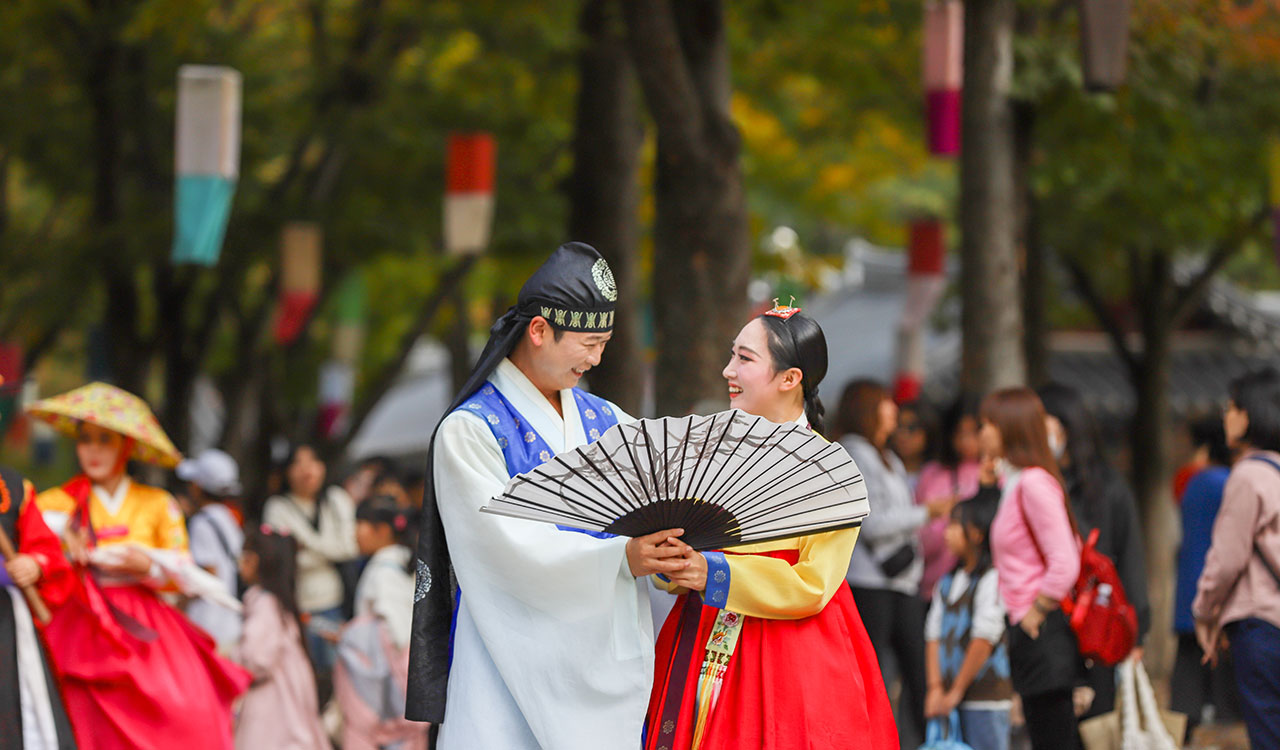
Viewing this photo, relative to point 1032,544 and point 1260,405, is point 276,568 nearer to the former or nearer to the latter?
point 1032,544

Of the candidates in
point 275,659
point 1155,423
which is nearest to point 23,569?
point 275,659

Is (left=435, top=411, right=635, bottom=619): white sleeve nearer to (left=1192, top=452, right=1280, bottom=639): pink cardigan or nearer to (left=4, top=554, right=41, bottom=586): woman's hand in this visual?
(left=4, top=554, right=41, bottom=586): woman's hand

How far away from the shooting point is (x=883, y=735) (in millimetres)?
3623

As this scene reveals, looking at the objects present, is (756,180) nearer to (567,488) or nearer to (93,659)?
(93,659)

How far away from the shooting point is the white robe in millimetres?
3480

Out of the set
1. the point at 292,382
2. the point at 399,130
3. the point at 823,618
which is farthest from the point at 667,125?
the point at 292,382

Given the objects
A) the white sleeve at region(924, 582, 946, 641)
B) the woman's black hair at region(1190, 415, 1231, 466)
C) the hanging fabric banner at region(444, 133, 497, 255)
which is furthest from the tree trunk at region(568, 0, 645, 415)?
the white sleeve at region(924, 582, 946, 641)

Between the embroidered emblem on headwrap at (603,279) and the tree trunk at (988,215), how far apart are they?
479 cm

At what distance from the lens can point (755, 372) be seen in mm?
3754

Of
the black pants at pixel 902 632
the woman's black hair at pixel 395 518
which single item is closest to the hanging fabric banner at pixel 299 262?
the woman's black hair at pixel 395 518

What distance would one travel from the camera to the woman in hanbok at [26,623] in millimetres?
5242

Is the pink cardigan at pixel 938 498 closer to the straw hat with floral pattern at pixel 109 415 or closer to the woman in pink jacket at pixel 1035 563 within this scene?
the woman in pink jacket at pixel 1035 563

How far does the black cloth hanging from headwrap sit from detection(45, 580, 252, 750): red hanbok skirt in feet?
7.71

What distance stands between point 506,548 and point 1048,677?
2.49 metres
